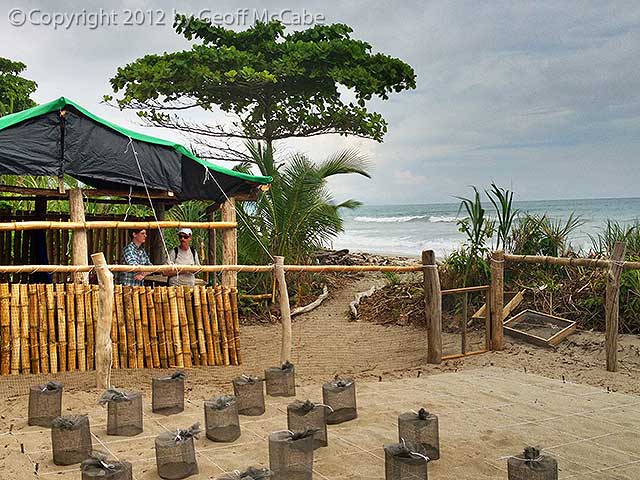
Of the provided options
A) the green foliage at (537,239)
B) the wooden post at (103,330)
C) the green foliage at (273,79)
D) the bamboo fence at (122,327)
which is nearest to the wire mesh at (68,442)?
the wooden post at (103,330)

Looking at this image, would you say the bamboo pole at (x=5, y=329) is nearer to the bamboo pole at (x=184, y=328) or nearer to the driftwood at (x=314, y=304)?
the bamboo pole at (x=184, y=328)

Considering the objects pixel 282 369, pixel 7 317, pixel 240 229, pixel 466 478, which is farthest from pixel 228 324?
pixel 240 229

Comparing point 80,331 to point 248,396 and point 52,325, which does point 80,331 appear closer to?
point 52,325

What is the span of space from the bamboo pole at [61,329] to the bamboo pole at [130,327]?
0.49 m

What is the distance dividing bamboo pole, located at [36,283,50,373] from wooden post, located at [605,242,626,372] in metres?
4.96

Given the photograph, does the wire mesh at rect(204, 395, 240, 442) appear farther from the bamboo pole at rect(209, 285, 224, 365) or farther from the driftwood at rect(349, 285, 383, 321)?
the driftwood at rect(349, 285, 383, 321)

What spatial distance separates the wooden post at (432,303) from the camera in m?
6.90

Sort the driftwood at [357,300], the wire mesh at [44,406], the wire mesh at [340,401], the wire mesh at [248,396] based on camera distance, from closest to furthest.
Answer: the wire mesh at [44,406], the wire mesh at [340,401], the wire mesh at [248,396], the driftwood at [357,300]

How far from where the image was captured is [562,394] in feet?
18.3

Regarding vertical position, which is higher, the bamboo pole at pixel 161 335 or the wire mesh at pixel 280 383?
the bamboo pole at pixel 161 335

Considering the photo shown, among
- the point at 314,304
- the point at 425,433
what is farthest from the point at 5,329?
the point at 314,304

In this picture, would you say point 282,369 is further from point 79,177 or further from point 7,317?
point 79,177

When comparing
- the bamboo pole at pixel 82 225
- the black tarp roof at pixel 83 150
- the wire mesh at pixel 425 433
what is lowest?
the wire mesh at pixel 425 433

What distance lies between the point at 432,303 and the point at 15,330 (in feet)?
12.4
